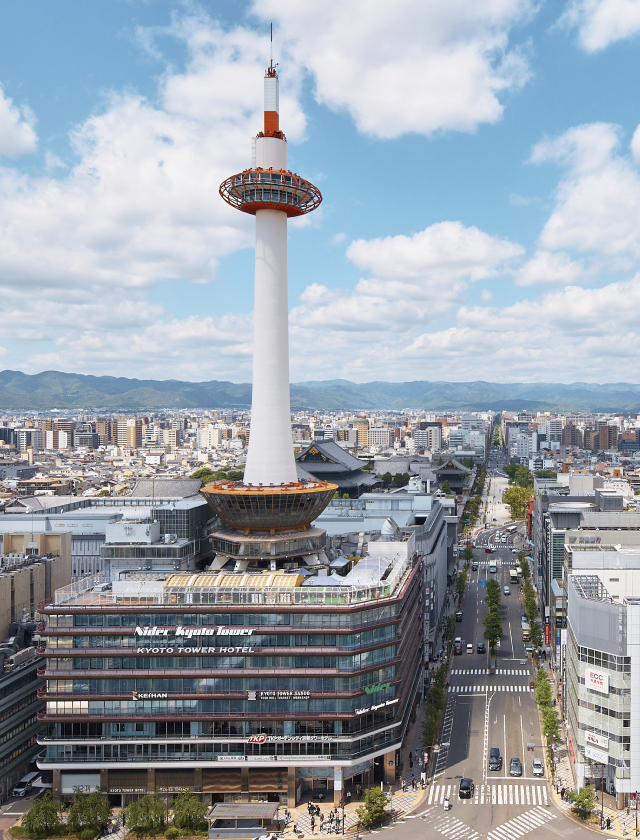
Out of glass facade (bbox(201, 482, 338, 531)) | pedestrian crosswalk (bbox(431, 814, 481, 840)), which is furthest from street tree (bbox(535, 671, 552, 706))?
glass facade (bbox(201, 482, 338, 531))

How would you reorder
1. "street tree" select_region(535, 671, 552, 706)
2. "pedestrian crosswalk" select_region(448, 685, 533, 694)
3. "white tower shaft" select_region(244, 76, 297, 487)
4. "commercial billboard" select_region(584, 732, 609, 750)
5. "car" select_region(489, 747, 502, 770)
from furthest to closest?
1. "pedestrian crosswalk" select_region(448, 685, 533, 694)
2. "white tower shaft" select_region(244, 76, 297, 487)
3. "street tree" select_region(535, 671, 552, 706)
4. "car" select_region(489, 747, 502, 770)
5. "commercial billboard" select_region(584, 732, 609, 750)

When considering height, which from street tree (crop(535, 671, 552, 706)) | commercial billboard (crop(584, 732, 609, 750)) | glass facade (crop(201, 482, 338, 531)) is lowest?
street tree (crop(535, 671, 552, 706))

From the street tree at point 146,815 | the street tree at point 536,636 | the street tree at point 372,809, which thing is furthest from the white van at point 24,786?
the street tree at point 536,636

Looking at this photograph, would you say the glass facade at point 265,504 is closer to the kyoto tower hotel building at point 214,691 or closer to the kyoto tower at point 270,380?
the kyoto tower at point 270,380

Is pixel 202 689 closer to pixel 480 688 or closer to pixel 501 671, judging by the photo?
pixel 480 688

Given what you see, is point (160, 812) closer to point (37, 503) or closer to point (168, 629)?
point (168, 629)

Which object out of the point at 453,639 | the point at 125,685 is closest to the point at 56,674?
the point at 125,685

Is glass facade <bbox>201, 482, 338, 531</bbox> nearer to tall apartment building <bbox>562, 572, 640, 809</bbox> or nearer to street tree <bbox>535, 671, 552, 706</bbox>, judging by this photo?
tall apartment building <bbox>562, 572, 640, 809</bbox>
